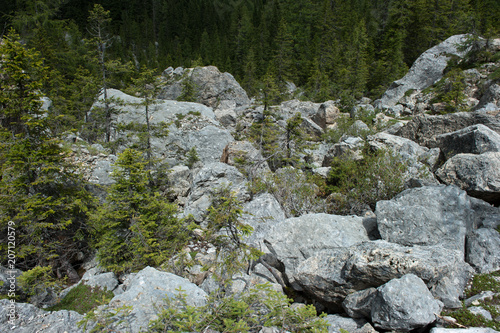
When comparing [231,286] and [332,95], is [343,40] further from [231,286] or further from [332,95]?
[231,286]

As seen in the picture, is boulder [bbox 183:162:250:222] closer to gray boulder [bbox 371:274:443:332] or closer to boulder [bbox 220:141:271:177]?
boulder [bbox 220:141:271:177]

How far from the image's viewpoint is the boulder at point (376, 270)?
6230 mm

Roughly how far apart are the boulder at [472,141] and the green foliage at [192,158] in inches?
622

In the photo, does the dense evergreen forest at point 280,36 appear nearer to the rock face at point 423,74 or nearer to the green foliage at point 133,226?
the rock face at point 423,74

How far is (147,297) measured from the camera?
21.3ft

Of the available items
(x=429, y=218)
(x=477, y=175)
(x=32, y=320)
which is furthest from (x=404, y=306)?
(x=32, y=320)

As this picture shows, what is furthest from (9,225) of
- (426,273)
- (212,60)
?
(212,60)

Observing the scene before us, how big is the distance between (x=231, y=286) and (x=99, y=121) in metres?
20.7

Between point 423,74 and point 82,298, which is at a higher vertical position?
point 423,74

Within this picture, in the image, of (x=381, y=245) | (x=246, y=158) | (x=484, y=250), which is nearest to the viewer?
(x=381, y=245)

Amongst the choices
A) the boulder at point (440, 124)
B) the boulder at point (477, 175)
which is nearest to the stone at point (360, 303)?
the boulder at point (477, 175)

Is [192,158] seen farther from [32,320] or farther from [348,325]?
[348,325]

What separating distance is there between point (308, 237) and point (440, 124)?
10962mm

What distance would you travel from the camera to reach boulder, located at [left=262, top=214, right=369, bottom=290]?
28.2ft
